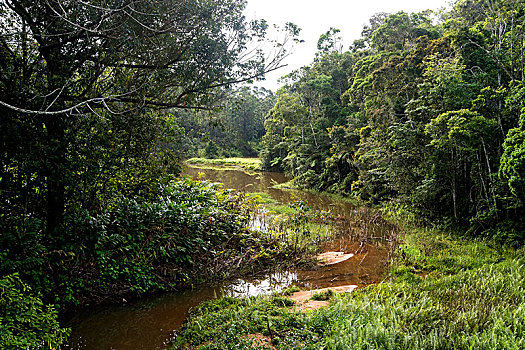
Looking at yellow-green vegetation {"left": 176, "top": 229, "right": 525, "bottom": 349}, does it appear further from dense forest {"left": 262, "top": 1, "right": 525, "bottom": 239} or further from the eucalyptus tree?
the eucalyptus tree

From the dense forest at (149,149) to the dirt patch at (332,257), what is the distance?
31.7 inches

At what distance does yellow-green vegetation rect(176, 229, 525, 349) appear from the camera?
3518 millimetres

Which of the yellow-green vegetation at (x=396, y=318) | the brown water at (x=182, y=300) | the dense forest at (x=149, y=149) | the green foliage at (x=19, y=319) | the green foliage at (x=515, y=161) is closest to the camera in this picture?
the green foliage at (x=19, y=319)

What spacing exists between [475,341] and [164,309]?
457 centimetres

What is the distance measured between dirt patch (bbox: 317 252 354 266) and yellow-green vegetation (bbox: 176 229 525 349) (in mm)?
1847

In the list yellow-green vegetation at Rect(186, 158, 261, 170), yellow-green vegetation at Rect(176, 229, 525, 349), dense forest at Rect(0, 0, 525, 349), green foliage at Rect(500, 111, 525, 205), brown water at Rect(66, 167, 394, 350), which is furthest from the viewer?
yellow-green vegetation at Rect(186, 158, 261, 170)

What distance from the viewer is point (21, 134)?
470 cm

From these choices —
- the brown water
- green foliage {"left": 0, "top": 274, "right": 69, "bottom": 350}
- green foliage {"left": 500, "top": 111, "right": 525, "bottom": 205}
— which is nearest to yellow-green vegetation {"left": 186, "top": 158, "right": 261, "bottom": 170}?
the brown water

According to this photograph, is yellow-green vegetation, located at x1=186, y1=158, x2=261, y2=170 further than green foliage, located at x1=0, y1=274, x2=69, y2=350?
Yes

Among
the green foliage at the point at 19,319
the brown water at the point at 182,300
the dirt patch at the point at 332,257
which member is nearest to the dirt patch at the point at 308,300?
the brown water at the point at 182,300

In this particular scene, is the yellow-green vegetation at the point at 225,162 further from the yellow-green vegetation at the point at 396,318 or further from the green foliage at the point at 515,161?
the yellow-green vegetation at the point at 396,318

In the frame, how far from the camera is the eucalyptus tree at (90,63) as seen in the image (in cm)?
481

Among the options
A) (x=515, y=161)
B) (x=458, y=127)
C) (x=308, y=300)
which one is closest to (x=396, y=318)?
(x=308, y=300)

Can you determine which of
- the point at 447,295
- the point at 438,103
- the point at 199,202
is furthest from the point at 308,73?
the point at 447,295
